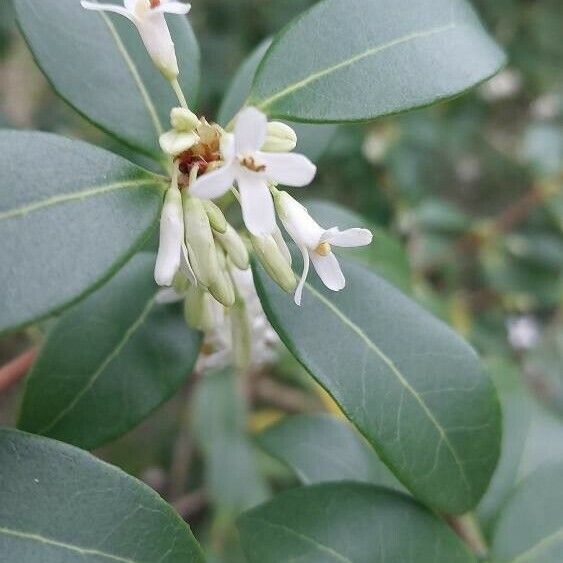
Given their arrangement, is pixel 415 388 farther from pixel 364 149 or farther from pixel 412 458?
pixel 364 149

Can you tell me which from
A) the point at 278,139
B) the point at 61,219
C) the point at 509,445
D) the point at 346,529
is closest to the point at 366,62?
the point at 278,139

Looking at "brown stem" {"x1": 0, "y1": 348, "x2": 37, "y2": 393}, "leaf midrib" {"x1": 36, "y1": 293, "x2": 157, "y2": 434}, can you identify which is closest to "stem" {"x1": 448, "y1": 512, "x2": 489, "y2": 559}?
"leaf midrib" {"x1": 36, "y1": 293, "x2": 157, "y2": 434}

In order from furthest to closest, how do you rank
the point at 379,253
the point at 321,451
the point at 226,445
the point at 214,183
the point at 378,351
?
the point at 226,445
the point at 379,253
the point at 321,451
the point at 378,351
the point at 214,183

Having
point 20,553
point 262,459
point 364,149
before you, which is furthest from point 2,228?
point 364,149

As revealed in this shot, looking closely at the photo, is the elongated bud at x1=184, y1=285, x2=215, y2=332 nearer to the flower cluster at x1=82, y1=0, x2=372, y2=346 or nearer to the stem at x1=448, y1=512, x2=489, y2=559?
the flower cluster at x1=82, y1=0, x2=372, y2=346

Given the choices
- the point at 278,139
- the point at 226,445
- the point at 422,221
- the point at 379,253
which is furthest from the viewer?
the point at 422,221

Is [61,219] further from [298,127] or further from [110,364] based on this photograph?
[298,127]
